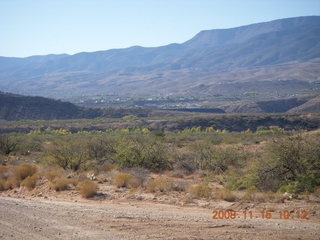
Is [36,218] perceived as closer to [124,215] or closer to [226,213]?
[124,215]

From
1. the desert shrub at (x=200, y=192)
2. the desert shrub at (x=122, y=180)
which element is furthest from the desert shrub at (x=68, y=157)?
the desert shrub at (x=200, y=192)

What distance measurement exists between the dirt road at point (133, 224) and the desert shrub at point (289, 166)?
324 centimetres

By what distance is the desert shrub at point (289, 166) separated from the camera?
12.2 m

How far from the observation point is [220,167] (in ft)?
57.8

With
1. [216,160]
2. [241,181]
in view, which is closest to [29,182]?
[241,181]

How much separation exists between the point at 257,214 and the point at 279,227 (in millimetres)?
1192

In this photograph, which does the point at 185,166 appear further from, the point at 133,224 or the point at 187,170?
the point at 133,224

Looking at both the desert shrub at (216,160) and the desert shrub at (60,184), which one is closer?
the desert shrub at (60,184)

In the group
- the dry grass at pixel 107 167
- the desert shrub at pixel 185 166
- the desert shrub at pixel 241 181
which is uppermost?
the desert shrub at pixel 241 181

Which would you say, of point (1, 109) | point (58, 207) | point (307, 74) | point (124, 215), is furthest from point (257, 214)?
point (307, 74)

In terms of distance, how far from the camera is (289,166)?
508 inches

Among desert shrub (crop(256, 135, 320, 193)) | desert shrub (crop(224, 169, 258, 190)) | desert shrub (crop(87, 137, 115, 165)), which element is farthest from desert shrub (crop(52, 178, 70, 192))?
desert shrub (crop(256, 135, 320, 193))

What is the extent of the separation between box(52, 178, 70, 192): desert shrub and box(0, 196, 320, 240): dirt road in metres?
2.40

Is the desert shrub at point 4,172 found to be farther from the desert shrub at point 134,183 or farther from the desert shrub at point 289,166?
the desert shrub at point 289,166
